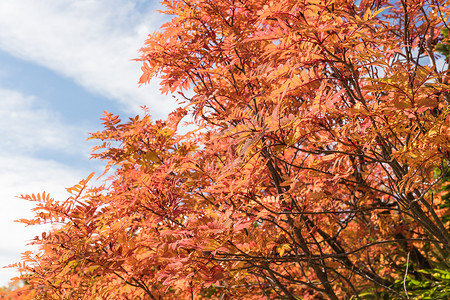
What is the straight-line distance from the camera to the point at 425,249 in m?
5.89

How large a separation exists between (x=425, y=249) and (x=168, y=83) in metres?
5.33

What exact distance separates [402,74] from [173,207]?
70.6 inches

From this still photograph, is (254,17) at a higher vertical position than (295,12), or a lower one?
higher

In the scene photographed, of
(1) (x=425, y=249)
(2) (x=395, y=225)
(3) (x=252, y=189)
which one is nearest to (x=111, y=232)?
(3) (x=252, y=189)

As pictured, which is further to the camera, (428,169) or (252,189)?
(252,189)

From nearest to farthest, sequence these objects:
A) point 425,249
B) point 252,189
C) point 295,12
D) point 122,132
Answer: point 295,12, point 252,189, point 122,132, point 425,249

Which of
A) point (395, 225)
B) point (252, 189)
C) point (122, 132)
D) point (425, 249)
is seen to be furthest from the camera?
point (425, 249)

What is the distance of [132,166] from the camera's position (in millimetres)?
3512

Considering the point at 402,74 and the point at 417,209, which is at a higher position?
the point at 402,74

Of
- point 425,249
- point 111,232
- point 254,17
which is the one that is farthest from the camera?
point 425,249

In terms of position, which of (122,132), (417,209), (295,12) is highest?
(122,132)

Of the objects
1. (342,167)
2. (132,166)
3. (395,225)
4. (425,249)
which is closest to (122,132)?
(132,166)

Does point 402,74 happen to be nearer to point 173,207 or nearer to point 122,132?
point 173,207

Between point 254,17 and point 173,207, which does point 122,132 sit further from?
point 254,17
